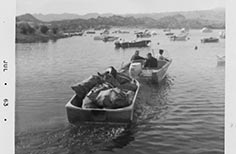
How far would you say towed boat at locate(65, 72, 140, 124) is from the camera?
1.32 meters

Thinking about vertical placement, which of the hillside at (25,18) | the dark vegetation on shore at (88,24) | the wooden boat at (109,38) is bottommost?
the wooden boat at (109,38)

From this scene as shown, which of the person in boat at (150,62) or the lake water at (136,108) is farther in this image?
the person in boat at (150,62)

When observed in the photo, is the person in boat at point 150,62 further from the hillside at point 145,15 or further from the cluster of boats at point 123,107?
the hillside at point 145,15

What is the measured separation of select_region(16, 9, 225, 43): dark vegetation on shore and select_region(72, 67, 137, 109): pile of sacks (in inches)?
7.8

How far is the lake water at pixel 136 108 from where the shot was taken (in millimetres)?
1293

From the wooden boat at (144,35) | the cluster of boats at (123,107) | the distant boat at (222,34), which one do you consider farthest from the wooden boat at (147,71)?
the distant boat at (222,34)

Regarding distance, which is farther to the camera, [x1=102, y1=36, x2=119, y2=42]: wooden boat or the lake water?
[x1=102, y1=36, x2=119, y2=42]: wooden boat

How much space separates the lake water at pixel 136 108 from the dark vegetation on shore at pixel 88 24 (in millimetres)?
35

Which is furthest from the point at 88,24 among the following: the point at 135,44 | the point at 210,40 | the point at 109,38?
the point at 210,40

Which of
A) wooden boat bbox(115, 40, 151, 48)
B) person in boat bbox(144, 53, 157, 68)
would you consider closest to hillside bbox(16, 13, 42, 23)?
wooden boat bbox(115, 40, 151, 48)

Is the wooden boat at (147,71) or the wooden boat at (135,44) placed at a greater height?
the wooden boat at (135,44)

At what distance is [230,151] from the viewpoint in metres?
1.30

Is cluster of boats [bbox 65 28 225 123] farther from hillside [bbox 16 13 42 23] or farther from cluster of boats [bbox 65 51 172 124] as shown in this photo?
hillside [bbox 16 13 42 23]

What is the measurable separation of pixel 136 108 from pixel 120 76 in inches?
5.8
